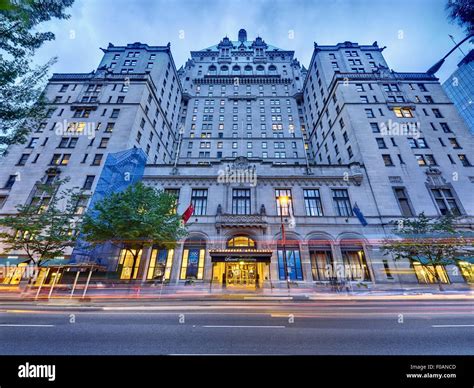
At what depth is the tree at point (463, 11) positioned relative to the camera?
312 inches

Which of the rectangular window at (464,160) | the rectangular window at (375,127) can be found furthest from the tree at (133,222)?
the rectangular window at (464,160)

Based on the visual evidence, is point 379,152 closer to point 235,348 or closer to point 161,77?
point 235,348

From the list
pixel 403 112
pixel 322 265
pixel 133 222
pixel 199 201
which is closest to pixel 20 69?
pixel 133 222

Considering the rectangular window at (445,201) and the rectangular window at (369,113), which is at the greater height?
the rectangular window at (369,113)

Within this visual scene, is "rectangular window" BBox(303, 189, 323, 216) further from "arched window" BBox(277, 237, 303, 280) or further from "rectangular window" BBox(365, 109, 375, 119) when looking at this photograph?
"rectangular window" BBox(365, 109, 375, 119)

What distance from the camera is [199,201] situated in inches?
1010

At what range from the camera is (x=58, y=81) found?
37.7 m

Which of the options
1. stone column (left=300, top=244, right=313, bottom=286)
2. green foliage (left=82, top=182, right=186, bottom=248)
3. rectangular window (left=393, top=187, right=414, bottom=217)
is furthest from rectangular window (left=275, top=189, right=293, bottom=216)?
rectangular window (left=393, top=187, right=414, bottom=217)

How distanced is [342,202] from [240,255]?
15037 millimetres

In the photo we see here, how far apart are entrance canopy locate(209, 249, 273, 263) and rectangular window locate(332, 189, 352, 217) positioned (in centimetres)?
1092

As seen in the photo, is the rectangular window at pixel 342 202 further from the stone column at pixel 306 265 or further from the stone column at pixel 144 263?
the stone column at pixel 144 263

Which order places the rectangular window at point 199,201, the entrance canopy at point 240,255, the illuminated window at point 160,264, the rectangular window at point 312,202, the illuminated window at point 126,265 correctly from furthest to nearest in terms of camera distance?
the rectangular window at point 199,201
the rectangular window at point 312,202
the illuminated window at point 126,265
the illuminated window at point 160,264
the entrance canopy at point 240,255

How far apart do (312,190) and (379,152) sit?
12.4 metres

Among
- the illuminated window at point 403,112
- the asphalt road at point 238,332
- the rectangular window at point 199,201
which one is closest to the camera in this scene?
the asphalt road at point 238,332
